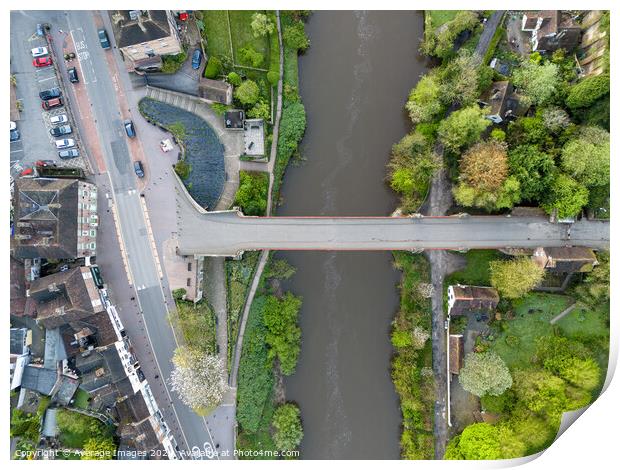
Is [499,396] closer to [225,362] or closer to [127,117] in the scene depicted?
[225,362]

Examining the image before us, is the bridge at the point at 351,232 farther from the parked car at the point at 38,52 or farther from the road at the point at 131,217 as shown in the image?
the parked car at the point at 38,52

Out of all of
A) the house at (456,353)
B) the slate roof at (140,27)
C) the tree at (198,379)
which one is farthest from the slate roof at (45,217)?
the house at (456,353)

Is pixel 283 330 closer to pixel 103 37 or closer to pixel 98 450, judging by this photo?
pixel 98 450

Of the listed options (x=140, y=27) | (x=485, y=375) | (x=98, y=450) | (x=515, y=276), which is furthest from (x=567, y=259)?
(x=98, y=450)

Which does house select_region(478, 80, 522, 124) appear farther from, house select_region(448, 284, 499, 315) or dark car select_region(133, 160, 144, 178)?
dark car select_region(133, 160, 144, 178)

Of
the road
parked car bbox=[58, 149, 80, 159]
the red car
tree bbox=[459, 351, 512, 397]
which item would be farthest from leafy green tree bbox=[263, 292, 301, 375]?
the red car
